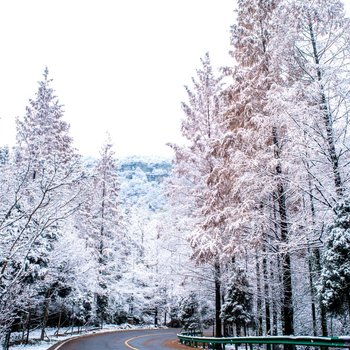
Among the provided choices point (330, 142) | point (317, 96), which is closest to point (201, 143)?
point (317, 96)

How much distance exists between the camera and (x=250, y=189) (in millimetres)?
13273

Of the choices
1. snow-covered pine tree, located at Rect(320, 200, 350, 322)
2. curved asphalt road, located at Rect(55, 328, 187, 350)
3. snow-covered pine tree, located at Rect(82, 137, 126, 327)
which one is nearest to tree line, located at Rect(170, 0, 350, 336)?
snow-covered pine tree, located at Rect(320, 200, 350, 322)

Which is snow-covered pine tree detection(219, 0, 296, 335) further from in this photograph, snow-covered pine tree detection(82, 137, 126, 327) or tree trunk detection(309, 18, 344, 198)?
snow-covered pine tree detection(82, 137, 126, 327)

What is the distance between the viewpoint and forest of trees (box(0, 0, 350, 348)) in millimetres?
8672

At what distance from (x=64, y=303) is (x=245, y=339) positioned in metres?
18.1

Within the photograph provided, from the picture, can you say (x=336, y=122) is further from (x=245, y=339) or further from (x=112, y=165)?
(x=112, y=165)

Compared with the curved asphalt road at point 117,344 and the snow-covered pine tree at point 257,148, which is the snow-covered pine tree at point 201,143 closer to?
the snow-covered pine tree at point 257,148

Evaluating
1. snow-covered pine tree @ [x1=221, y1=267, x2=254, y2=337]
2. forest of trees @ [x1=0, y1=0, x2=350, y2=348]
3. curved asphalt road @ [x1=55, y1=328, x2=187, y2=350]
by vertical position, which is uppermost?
forest of trees @ [x1=0, y1=0, x2=350, y2=348]

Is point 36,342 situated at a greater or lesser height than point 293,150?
lesser

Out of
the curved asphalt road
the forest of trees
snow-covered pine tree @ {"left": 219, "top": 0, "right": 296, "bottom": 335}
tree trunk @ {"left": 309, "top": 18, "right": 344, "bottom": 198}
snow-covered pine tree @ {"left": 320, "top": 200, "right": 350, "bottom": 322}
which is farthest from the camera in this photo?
the curved asphalt road

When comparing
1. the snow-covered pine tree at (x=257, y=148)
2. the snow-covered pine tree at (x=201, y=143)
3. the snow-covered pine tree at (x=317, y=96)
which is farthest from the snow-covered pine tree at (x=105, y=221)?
the snow-covered pine tree at (x=317, y=96)

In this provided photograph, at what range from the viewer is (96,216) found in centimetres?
3834

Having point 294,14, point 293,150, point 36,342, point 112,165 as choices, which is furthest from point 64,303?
point 294,14

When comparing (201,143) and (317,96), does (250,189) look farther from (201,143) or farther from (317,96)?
(201,143)
